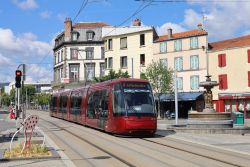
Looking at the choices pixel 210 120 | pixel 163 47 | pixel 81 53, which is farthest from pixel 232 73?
pixel 81 53

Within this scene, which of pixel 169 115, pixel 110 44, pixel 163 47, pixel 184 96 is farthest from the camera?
pixel 110 44


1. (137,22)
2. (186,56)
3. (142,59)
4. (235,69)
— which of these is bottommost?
(235,69)

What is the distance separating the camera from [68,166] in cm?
1234

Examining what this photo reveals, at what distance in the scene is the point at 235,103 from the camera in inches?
2072

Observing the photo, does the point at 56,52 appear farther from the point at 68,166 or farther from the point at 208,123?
the point at 68,166

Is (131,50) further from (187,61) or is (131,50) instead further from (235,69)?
(235,69)

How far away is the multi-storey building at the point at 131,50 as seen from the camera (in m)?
62.3

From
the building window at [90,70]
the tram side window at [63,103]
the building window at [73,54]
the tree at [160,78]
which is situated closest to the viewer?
the tram side window at [63,103]

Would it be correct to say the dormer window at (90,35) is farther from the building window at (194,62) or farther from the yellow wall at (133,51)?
the building window at (194,62)

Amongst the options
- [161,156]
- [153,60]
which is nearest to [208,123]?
[161,156]

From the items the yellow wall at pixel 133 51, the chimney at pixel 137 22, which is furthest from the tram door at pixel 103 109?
the chimney at pixel 137 22

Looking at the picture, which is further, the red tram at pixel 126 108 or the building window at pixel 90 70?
the building window at pixel 90 70

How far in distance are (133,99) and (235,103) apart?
106 ft

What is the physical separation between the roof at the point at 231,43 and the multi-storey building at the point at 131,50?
866 cm
